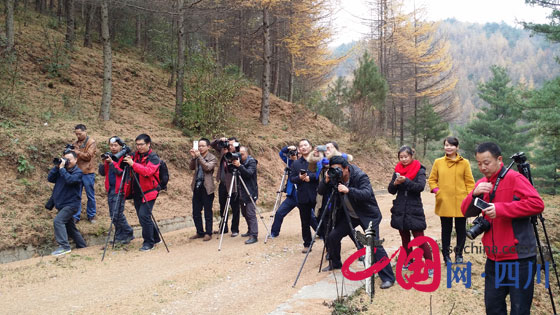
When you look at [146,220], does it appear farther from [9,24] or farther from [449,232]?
[9,24]

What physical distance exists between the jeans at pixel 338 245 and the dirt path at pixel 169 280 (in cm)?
21

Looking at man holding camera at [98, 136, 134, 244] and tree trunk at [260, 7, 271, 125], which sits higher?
tree trunk at [260, 7, 271, 125]

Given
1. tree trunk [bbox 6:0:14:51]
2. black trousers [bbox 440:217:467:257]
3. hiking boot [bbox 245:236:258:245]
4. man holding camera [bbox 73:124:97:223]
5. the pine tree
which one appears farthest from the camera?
the pine tree

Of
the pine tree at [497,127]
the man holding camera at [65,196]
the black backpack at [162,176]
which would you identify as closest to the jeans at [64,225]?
the man holding camera at [65,196]

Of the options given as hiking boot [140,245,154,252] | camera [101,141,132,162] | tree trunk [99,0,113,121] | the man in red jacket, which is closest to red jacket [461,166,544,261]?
the man in red jacket

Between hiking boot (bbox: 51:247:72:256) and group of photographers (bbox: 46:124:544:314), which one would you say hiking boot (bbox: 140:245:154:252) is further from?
hiking boot (bbox: 51:247:72:256)

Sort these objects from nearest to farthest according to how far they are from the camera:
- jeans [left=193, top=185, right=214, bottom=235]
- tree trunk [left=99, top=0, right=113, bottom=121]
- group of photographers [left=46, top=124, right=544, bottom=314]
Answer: group of photographers [left=46, top=124, right=544, bottom=314] < jeans [left=193, top=185, right=214, bottom=235] < tree trunk [left=99, top=0, right=113, bottom=121]

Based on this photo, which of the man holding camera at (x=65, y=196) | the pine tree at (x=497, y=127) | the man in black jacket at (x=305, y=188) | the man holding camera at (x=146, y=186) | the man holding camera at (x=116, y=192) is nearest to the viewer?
the man in black jacket at (x=305, y=188)

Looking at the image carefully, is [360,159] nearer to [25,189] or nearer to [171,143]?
[171,143]

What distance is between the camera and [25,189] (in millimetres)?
7801

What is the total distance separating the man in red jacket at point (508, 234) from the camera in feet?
10.4

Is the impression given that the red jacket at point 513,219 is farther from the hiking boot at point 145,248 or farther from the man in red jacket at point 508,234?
the hiking boot at point 145,248

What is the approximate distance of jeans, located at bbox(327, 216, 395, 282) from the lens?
4776mm

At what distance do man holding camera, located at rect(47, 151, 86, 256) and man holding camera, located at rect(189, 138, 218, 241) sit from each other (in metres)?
2.13
